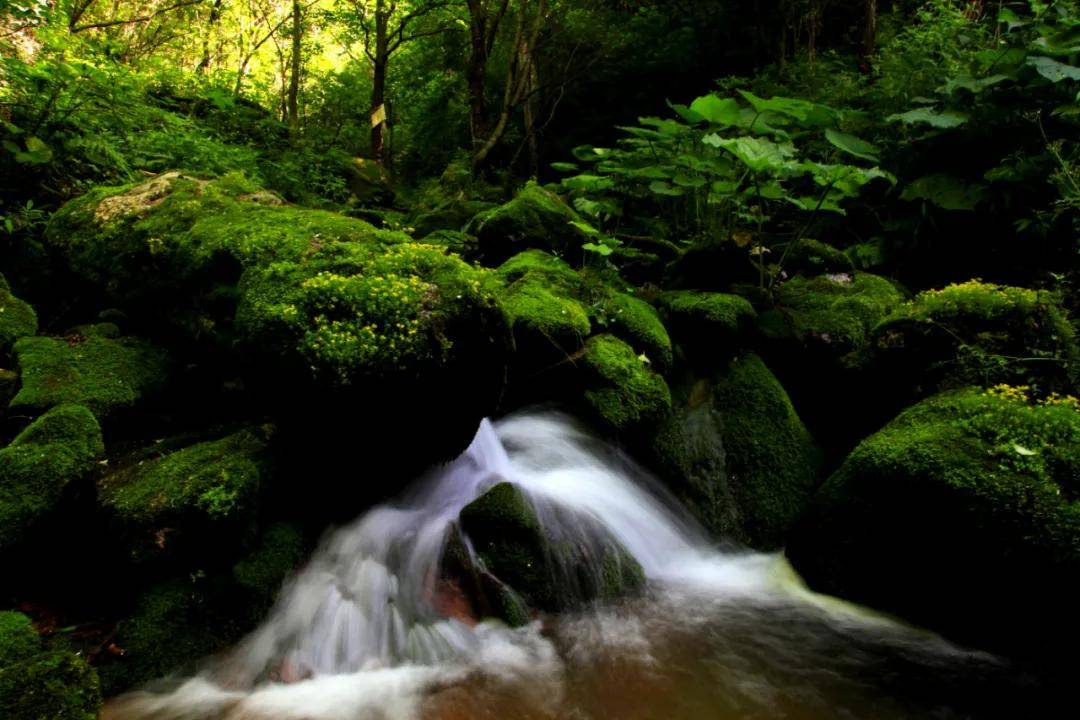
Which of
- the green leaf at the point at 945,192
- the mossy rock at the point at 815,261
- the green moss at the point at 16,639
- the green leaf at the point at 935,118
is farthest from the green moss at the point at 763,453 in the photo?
the green moss at the point at 16,639

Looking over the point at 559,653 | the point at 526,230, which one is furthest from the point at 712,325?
the point at 559,653

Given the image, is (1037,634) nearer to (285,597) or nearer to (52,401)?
(285,597)

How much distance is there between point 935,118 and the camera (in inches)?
231

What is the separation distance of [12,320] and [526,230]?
14.8ft

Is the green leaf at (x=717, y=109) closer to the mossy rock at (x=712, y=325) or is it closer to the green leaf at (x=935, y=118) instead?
the mossy rock at (x=712, y=325)

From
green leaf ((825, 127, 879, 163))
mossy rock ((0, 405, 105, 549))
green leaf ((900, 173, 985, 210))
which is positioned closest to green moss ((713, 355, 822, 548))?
green leaf ((825, 127, 879, 163))

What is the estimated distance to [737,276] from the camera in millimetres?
6027

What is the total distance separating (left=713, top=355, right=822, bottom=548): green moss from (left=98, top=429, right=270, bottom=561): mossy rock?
344 centimetres

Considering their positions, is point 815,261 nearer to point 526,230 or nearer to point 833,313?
point 833,313

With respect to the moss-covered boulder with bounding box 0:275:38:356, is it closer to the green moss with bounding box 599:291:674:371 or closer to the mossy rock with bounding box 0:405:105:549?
the mossy rock with bounding box 0:405:105:549

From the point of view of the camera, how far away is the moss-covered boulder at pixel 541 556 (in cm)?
353

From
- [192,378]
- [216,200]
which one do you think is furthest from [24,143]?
[192,378]

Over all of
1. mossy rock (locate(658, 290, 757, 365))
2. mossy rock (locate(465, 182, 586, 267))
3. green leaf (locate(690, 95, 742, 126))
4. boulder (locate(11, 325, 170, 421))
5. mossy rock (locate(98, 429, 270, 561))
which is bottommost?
mossy rock (locate(98, 429, 270, 561))

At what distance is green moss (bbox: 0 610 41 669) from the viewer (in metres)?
2.27
